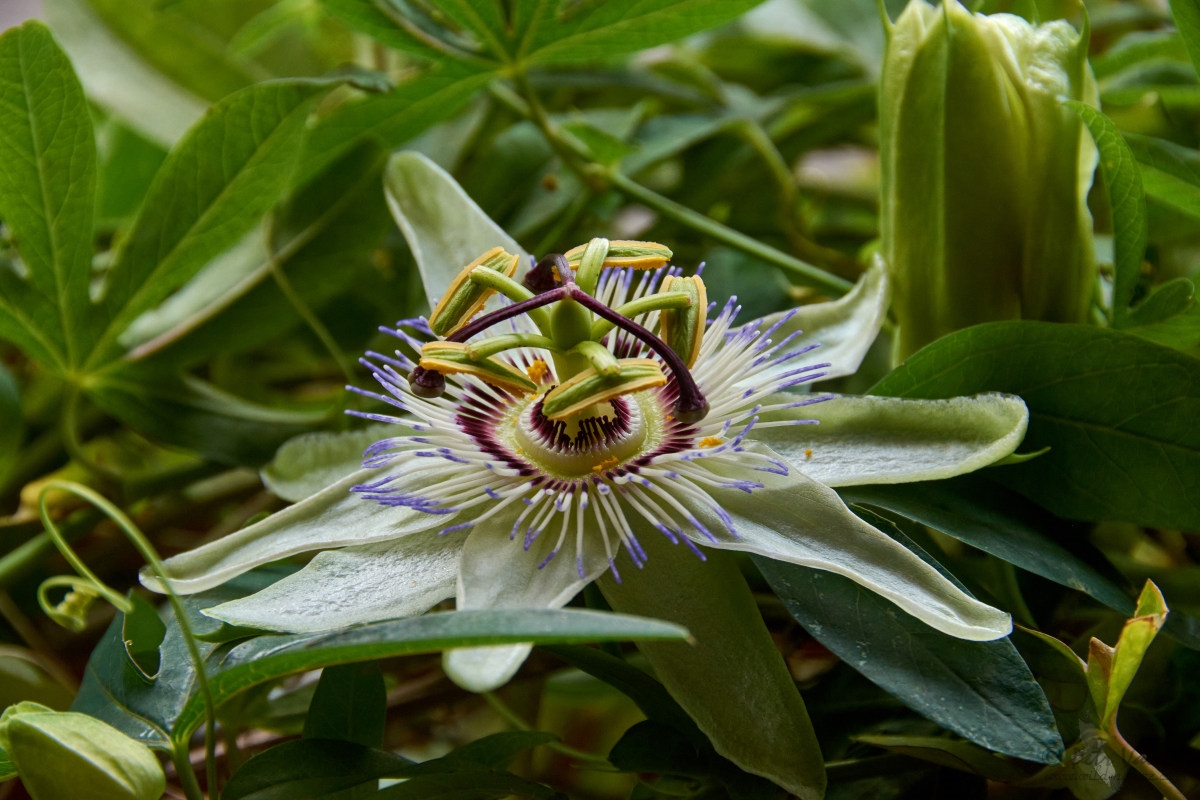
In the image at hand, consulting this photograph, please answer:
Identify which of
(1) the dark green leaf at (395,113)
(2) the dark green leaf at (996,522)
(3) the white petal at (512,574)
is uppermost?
(1) the dark green leaf at (395,113)

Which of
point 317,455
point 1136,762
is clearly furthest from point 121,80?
point 1136,762

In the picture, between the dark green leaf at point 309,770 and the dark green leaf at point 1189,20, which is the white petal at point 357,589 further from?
the dark green leaf at point 1189,20

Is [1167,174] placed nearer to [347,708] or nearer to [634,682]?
[634,682]

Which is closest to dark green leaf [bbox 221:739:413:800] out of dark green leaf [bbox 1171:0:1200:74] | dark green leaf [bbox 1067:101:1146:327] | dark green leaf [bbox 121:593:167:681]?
dark green leaf [bbox 121:593:167:681]

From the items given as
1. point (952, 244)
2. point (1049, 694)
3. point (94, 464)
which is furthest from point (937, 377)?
point (94, 464)

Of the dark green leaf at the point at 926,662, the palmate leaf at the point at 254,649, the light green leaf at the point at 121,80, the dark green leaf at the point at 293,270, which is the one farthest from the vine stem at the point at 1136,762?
the light green leaf at the point at 121,80

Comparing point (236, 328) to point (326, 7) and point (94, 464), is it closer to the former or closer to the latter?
point (94, 464)
